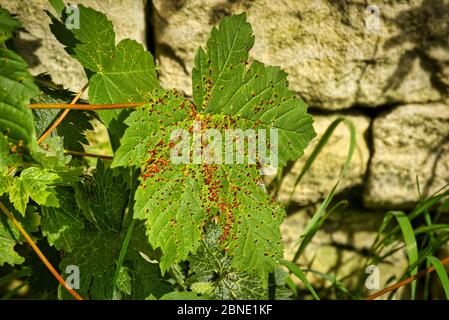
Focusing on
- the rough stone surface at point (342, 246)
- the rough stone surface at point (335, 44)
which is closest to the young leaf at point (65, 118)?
the rough stone surface at point (335, 44)

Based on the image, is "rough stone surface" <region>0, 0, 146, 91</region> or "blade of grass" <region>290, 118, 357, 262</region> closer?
"rough stone surface" <region>0, 0, 146, 91</region>

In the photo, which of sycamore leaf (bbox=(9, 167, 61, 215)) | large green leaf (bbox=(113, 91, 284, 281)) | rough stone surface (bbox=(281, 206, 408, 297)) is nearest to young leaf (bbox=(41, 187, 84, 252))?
sycamore leaf (bbox=(9, 167, 61, 215))

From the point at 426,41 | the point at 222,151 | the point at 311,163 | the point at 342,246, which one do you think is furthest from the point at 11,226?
the point at 426,41

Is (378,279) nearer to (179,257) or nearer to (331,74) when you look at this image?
(331,74)

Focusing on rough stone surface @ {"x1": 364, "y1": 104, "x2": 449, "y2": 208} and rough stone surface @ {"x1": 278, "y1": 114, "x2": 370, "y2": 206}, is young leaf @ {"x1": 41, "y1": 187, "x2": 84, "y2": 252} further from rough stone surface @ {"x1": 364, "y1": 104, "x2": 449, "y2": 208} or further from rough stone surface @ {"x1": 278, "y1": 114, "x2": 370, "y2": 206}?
rough stone surface @ {"x1": 364, "y1": 104, "x2": 449, "y2": 208}

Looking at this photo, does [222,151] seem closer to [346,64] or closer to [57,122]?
[57,122]

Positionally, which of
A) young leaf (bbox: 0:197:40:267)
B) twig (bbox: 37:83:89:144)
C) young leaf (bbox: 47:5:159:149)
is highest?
young leaf (bbox: 47:5:159:149)
